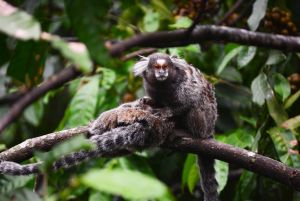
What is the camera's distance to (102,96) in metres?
4.77

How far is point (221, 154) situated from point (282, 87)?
120 cm

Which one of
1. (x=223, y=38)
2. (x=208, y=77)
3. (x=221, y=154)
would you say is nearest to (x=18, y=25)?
(x=223, y=38)

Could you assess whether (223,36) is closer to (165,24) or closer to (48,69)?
(165,24)

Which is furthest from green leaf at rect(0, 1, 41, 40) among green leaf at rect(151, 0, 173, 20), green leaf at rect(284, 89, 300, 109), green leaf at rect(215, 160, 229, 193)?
green leaf at rect(151, 0, 173, 20)

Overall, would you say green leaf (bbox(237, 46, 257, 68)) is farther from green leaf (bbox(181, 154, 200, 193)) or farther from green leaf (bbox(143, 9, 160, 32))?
green leaf (bbox(143, 9, 160, 32))

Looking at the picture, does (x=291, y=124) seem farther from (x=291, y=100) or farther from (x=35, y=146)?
(x=35, y=146)

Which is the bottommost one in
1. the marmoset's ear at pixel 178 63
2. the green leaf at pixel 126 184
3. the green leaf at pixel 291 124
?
the green leaf at pixel 291 124

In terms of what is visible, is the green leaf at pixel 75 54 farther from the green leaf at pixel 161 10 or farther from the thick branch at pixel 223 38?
the green leaf at pixel 161 10

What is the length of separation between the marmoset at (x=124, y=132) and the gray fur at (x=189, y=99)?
0.87 feet

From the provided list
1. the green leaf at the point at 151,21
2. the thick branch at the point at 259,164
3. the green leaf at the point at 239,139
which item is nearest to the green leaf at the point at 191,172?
the green leaf at the point at 239,139

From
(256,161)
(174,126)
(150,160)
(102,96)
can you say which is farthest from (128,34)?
(256,161)

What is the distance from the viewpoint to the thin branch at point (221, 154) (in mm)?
3072

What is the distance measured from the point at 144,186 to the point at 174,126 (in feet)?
9.42

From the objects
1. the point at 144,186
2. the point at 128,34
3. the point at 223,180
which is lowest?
the point at 223,180
